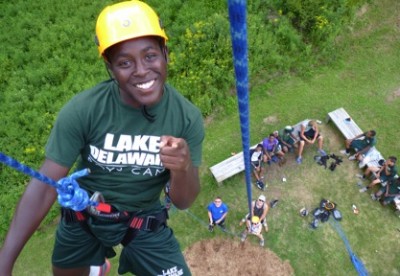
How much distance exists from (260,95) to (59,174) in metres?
7.27

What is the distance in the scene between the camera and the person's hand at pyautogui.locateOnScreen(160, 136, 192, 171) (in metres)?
2.28

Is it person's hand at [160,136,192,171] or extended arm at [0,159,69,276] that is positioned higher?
person's hand at [160,136,192,171]

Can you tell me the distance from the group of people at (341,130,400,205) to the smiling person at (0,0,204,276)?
226 inches

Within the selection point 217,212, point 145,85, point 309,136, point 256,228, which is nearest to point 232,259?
point 256,228

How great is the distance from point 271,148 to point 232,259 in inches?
95.9

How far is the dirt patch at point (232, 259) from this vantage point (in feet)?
22.8

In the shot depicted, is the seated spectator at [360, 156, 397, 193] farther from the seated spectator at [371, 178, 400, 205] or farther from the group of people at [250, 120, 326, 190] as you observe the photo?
the group of people at [250, 120, 326, 190]

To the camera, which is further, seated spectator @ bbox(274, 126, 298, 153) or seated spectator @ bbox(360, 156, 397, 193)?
seated spectator @ bbox(274, 126, 298, 153)

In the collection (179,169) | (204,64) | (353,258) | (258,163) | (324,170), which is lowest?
(353,258)

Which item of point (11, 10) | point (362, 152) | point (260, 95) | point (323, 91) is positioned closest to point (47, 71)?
point (11, 10)

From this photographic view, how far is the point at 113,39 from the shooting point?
252cm

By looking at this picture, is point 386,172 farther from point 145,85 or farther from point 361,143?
point 145,85

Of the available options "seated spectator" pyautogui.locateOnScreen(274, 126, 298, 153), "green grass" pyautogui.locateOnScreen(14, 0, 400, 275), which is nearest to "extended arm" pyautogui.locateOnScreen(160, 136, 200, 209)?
"green grass" pyautogui.locateOnScreen(14, 0, 400, 275)

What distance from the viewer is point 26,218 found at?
2590mm
